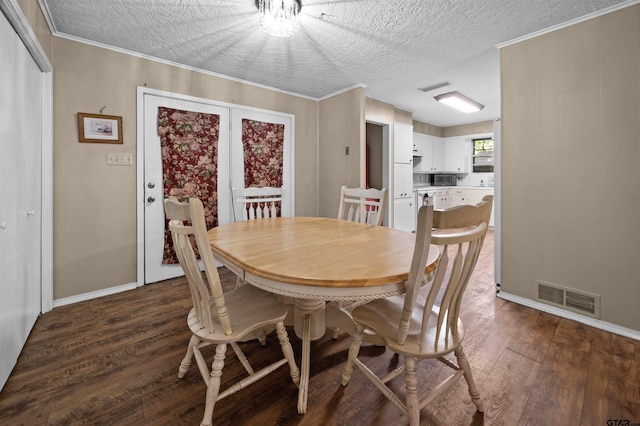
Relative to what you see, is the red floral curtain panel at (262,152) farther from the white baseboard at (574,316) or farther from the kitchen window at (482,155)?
the kitchen window at (482,155)

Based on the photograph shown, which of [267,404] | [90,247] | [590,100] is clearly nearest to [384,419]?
[267,404]

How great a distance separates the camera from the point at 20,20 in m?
1.63

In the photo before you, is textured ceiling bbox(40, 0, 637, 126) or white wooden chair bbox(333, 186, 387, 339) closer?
textured ceiling bbox(40, 0, 637, 126)

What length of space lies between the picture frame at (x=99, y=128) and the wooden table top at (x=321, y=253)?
1693 millimetres

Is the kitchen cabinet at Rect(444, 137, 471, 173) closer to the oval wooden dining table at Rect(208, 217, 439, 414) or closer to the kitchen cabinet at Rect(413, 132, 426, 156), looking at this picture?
the kitchen cabinet at Rect(413, 132, 426, 156)

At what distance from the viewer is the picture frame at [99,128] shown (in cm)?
254

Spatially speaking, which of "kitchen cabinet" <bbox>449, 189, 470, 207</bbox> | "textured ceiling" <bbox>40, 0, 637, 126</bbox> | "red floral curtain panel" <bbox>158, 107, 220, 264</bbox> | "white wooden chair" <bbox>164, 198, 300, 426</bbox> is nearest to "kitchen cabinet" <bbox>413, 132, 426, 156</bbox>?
"kitchen cabinet" <bbox>449, 189, 470, 207</bbox>

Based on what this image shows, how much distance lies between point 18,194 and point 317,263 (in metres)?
1.93

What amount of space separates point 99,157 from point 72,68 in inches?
30.3

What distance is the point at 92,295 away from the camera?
263 cm

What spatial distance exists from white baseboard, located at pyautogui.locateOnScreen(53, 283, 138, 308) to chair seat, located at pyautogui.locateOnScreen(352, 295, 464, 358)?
2568mm

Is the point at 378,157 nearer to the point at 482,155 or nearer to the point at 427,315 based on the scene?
the point at 482,155

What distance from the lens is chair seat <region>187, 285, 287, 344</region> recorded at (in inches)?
47.4

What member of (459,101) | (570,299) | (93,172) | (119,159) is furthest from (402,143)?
(93,172)
